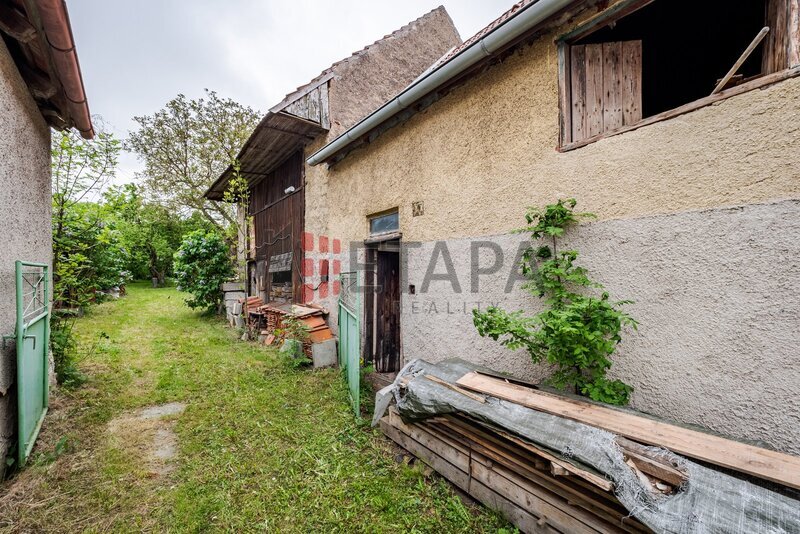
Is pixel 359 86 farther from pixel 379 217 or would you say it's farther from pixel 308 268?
pixel 308 268

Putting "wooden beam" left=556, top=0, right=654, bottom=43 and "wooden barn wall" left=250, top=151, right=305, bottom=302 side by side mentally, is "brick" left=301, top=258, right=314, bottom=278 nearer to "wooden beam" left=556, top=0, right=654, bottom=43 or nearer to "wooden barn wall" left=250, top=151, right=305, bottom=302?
"wooden barn wall" left=250, top=151, right=305, bottom=302

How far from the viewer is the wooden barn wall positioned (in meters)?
7.52

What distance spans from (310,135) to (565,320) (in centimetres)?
644

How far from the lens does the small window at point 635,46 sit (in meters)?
2.09

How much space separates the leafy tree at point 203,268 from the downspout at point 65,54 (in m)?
7.70

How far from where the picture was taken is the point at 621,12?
8.05 feet

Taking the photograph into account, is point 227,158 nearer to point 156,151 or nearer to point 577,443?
point 156,151

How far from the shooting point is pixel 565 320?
224 cm

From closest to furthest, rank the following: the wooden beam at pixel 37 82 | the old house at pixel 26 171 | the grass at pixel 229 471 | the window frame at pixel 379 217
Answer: the grass at pixel 229 471 < the old house at pixel 26 171 < the wooden beam at pixel 37 82 < the window frame at pixel 379 217

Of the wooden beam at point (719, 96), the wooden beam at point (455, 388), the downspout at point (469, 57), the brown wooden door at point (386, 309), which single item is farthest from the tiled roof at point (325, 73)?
the wooden beam at point (455, 388)

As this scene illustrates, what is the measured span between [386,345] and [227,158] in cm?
1501

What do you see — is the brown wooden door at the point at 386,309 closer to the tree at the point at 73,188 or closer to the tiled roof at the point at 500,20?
the tiled roof at the point at 500,20

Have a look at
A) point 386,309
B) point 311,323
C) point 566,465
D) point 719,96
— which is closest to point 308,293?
point 311,323

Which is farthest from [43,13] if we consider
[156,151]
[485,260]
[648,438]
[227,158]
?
[156,151]
